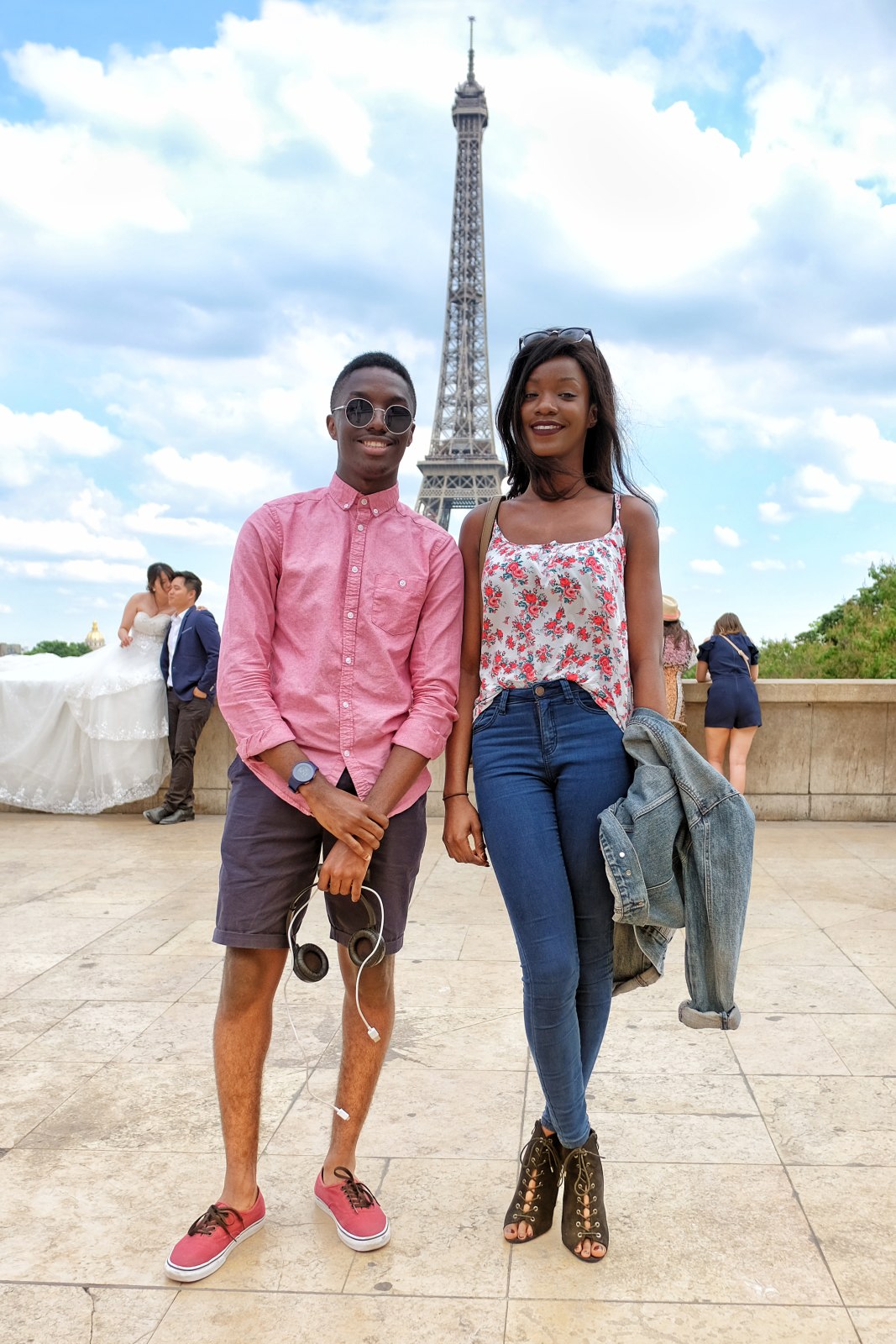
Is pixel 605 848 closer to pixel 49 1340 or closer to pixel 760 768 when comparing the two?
pixel 49 1340

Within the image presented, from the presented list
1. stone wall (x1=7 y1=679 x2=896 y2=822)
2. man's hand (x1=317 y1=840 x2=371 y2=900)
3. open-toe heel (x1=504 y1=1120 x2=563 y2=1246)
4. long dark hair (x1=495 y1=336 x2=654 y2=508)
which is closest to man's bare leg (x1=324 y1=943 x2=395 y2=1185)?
man's hand (x1=317 y1=840 x2=371 y2=900)

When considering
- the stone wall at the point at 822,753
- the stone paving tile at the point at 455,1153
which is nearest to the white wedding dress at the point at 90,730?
the stone wall at the point at 822,753

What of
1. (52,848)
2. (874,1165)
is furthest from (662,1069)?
(52,848)

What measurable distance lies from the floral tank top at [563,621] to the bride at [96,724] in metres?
6.25

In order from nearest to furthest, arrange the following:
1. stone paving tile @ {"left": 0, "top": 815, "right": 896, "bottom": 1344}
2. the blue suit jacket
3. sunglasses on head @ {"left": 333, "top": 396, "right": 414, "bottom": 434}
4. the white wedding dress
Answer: stone paving tile @ {"left": 0, "top": 815, "right": 896, "bottom": 1344}, sunglasses on head @ {"left": 333, "top": 396, "right": 414, "bottom": 434}, the blue suit jacket, the white wedding dress

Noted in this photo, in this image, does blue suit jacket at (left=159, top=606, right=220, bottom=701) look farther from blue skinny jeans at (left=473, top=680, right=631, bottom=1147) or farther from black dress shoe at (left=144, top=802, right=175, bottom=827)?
blue skinny jeans at (left=473, top=680, right=631, bottom=1147)

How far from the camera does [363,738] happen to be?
2.48 m

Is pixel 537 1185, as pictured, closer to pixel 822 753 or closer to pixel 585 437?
pixel 585 437

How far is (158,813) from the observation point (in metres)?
8.30

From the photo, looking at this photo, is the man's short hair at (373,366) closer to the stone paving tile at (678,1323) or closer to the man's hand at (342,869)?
the man's hand at (342,869)

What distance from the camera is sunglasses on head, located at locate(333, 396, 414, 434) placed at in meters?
2.56

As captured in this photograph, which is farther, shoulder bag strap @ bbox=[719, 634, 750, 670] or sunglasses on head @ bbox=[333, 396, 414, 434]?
shoulder bag strap @ bbox=[719, 634, 750, 670]

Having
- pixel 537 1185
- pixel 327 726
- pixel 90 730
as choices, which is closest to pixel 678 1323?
Answer: pixel 537 1185

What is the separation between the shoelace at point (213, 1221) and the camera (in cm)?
240
